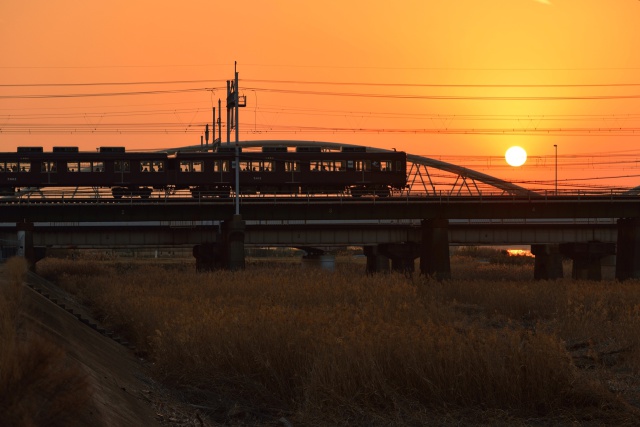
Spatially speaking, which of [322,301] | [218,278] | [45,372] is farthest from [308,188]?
[45,372]

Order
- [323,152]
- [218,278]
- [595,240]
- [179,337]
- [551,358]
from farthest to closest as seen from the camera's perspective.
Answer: [595,240] < [323,152] < [218,278] < [179,337] < [551,358]

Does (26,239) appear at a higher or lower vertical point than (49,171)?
lower

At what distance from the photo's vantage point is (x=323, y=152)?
66500 mm

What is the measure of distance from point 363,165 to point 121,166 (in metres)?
18.7

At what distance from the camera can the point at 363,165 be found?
67375mm

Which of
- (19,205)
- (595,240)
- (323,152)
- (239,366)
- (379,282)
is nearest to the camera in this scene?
(239,366)

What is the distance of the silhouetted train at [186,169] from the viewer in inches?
2584

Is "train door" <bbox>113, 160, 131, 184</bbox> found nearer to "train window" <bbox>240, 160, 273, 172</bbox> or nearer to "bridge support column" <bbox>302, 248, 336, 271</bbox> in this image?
"train window" <bbox>240, 160, 273, 172</bbox>

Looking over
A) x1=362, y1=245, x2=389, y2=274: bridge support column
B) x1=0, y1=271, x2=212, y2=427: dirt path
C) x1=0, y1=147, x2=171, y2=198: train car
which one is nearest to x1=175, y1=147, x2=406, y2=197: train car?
x1=0, y1=147, x2=171, y2=198: train car

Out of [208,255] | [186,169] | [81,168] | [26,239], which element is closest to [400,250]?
[208,255]

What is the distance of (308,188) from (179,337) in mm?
49498

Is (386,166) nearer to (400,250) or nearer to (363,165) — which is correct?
(363,165)

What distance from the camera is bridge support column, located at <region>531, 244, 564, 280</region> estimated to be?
72.7 metres

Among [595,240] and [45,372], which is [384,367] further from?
[595,240]
